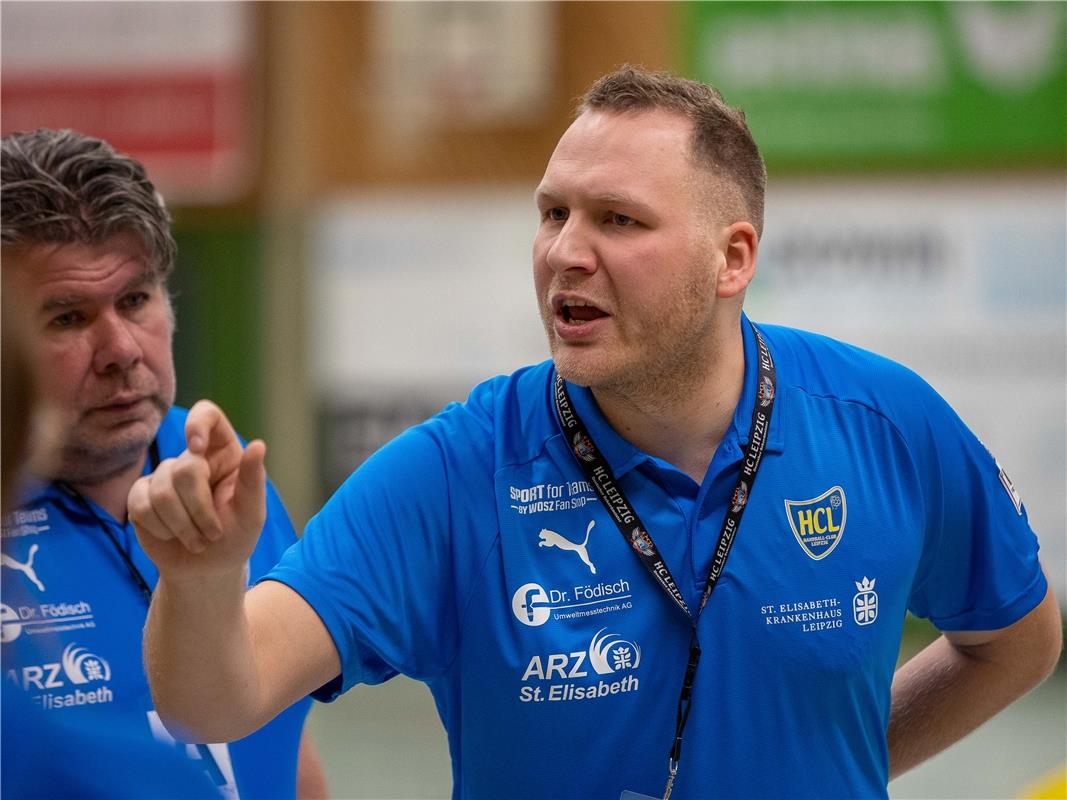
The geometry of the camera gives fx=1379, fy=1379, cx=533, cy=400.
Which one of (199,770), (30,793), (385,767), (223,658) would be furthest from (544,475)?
(385,767)

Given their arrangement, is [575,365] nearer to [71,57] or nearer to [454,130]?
[454,130]

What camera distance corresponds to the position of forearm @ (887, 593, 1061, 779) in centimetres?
328

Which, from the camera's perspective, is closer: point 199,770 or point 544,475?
point 544,475

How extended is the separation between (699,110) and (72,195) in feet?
4.52

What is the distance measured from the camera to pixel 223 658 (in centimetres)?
226

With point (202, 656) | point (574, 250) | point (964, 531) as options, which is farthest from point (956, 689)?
point (202, 656)

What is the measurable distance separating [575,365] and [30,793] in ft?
4.76

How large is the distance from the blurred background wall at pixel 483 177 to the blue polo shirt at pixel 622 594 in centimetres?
452

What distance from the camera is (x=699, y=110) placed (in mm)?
2875

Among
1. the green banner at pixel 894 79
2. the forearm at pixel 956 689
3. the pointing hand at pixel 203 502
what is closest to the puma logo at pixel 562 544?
the pointing hand at pixel 203 502

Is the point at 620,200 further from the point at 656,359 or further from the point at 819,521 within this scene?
the point at 819,521

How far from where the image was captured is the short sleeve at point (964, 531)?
2.98 metres

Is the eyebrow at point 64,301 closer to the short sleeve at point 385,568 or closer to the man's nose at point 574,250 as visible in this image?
the short sleeve at point 385,568

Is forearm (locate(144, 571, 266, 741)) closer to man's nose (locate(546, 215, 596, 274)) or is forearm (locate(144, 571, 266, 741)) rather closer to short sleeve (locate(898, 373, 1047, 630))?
man's nose (locate(546, 215, 596, 274))
